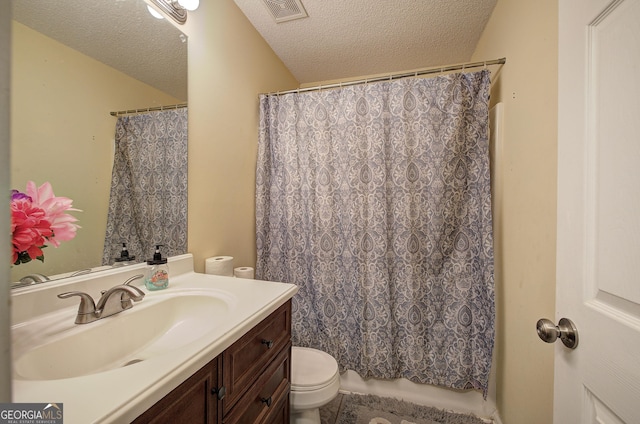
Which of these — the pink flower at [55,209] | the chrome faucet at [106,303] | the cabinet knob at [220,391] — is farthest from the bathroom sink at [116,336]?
the pink flower at [55,209]

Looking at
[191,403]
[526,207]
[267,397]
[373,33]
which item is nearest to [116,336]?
[191,403]

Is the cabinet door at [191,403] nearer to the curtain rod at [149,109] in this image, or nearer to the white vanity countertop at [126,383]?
the white vanity countertop at [126,383]

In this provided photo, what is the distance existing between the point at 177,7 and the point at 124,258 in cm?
116

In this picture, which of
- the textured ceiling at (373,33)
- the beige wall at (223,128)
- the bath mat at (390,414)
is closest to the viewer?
the beige wall at (223,128)

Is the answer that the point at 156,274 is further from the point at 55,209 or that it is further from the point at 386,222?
the point at 386,222

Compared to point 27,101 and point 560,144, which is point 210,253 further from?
point 560,144

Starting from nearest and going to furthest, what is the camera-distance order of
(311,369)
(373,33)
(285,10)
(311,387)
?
1. (311,387)
2. (311,369)
3. (285,10)
4. (373,33)

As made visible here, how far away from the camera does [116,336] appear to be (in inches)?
29.1

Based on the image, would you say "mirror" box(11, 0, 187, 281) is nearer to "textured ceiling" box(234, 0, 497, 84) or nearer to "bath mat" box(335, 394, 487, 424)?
"textured ceiling" box(234, 0, 497, 84)

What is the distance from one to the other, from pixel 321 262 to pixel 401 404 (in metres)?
1.00

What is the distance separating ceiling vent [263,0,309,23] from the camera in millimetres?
1527

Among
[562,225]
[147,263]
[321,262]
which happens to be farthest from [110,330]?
[562,225]

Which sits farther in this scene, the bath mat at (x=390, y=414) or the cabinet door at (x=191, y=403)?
the bath mat at (x=390, y=414)

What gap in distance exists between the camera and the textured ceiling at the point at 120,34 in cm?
74
